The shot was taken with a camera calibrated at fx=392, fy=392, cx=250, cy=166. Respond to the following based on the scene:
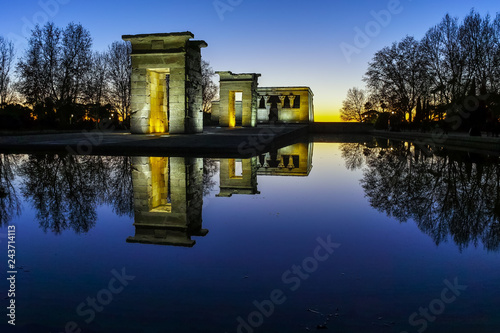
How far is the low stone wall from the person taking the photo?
50594 millimetres

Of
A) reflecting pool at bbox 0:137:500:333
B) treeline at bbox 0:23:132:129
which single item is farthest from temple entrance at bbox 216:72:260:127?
reflecting pool at bbox 0:137:500:333

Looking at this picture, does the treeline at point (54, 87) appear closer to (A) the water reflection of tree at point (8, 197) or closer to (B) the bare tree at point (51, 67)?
(B) the bare tree at point (51, 67)

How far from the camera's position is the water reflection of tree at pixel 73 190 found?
488 centimetres

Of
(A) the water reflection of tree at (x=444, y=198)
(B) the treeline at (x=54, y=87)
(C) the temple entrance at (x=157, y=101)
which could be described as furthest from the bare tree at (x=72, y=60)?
(A) the water reflection of tree at (x=444, y=198)

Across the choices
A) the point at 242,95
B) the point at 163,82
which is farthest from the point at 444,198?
the point at 242,95

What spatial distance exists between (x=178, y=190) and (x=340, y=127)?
152ft

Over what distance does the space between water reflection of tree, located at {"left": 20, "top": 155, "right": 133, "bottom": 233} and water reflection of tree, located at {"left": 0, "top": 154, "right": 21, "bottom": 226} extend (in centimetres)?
19

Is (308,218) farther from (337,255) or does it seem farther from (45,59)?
(45,59)

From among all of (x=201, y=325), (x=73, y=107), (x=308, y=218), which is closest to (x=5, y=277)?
(x=201, y=325)

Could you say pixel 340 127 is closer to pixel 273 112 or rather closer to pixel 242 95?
pixel 273 112

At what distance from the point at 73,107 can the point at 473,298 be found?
32067mm

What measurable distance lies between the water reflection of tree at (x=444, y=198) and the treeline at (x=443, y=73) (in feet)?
58.8

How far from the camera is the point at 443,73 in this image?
126 feet

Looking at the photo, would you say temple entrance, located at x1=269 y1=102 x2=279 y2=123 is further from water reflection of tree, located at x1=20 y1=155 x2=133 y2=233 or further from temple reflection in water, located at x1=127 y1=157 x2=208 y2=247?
temple reflection in water, located at x1=127 y1=157 x2=208 y2=247
